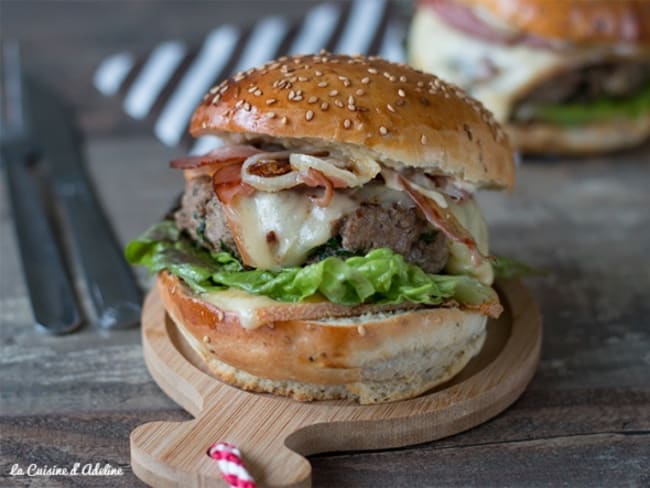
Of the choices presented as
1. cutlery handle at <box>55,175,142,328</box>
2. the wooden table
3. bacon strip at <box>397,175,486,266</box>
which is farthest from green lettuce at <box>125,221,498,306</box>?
cutlery handle at <box>55,175,142,328</box>

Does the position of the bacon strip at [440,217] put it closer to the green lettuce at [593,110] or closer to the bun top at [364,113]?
the bun top at [364,113]

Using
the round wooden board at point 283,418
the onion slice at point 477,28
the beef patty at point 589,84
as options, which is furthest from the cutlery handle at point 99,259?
the beef patty at point 589,84

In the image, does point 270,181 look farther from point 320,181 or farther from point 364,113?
point 364,113

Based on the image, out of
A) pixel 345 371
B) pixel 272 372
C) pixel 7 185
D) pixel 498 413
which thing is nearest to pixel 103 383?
pixel 272 372

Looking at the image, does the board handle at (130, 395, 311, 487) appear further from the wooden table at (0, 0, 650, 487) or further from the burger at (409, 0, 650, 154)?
the burger at (409, 0, 650, 154)

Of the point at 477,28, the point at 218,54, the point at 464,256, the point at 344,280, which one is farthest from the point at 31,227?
the point at 477,28

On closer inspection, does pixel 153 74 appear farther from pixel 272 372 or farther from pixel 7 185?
pixel 272 372
